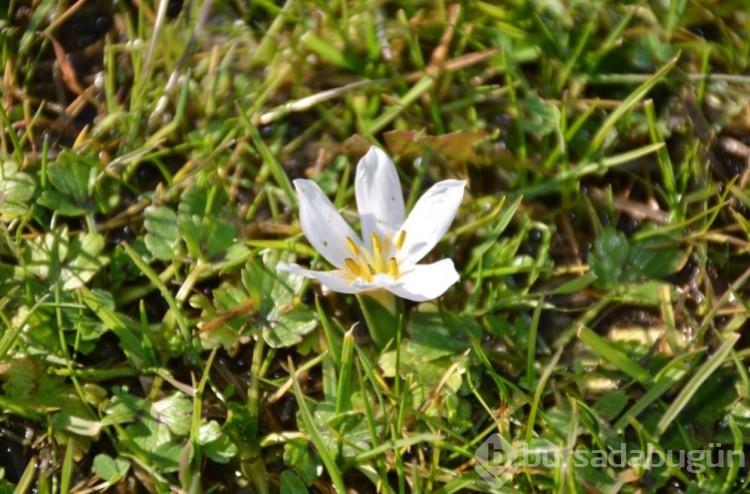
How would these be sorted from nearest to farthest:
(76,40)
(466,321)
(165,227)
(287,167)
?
(466,321) < (165,227) < (287,167) < (76,40)

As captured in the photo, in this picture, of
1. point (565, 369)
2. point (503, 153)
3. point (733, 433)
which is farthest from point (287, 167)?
point (733, 433)

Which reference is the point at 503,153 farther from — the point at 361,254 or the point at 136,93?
the point at 136,93

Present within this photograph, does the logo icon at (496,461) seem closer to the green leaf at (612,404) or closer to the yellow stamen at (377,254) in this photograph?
the green leaf at (612,404)

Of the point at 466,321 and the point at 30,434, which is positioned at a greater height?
the point at 466,321

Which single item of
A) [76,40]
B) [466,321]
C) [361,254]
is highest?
[76,40]

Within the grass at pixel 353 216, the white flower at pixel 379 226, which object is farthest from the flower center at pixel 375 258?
the grass at pixel 353 216

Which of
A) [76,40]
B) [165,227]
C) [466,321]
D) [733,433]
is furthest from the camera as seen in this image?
[76,40]

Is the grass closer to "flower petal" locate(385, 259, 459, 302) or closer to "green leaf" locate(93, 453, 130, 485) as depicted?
"green leaf" locate(93, 453, 130, 485)

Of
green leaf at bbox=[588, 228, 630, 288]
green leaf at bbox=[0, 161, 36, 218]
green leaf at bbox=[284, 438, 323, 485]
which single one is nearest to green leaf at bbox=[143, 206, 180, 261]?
green leaf at bbox=[0, 161, 36, 218]

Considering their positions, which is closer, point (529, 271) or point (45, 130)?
point (529, 271)
